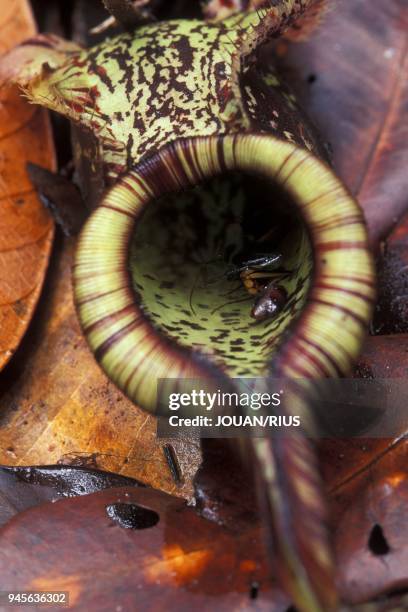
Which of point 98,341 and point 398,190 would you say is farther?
point 398,190

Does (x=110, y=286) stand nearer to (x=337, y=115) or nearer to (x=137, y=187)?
(x=137, y=187)

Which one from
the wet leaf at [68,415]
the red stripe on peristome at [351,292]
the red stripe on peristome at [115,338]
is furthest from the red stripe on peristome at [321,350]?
the wet leaf at [68,415]

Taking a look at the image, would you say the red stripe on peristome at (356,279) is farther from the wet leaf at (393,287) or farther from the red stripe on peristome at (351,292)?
the wet leaf at (393,287)

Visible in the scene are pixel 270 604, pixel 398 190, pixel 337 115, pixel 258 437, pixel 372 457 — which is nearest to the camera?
pixel 258 437

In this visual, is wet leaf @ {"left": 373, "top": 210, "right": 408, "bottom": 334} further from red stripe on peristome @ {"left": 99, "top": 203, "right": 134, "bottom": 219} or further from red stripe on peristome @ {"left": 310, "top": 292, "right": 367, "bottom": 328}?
red stripe on peristome @ {"left": 99, "top": 203, "right": 134, "bottom": 219}

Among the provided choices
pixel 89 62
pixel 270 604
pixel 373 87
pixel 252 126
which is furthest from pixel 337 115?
pixel 270 604
